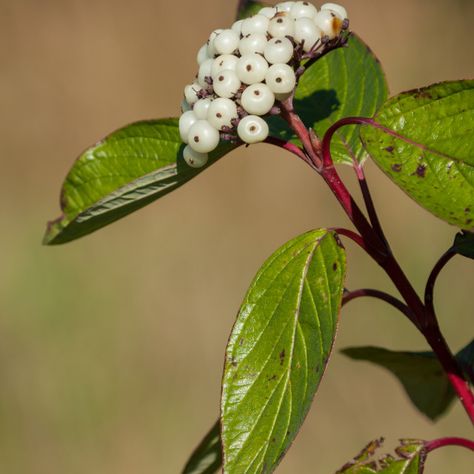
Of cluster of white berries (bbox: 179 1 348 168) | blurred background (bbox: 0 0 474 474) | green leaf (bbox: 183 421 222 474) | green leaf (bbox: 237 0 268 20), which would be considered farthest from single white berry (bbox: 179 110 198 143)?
blurred background (bbox: 0 0 474 474)

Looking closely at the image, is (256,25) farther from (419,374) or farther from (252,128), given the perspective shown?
(419,374)

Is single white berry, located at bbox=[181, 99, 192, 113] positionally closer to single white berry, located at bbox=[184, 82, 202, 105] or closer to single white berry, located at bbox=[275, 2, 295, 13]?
single white berry, located at bbox=[184, 82, 202, 105]

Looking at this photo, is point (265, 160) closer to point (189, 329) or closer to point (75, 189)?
point (189, 329)

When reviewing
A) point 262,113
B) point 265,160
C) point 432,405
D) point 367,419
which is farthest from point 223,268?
point 262,113

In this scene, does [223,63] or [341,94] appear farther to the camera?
[341,94]

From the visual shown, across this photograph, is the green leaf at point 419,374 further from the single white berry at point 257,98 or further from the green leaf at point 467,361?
the single white berry at point 257,98

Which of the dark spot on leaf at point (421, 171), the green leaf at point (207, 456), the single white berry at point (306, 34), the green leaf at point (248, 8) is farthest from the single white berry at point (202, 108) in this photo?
the green leaf at point (207, 456)

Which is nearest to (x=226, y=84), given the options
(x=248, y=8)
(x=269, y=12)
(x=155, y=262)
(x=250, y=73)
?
(x=250, y=73)
